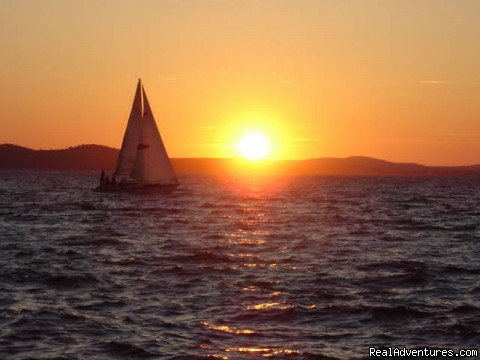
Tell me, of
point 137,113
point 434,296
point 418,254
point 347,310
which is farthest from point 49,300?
point 137,113

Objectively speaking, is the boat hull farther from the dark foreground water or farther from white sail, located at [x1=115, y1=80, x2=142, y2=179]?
the dark foreground water

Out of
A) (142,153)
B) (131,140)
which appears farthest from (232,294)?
(131,140)

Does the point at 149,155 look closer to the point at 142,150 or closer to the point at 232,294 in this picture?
the point at 142,150

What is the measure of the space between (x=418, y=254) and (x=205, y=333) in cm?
1951

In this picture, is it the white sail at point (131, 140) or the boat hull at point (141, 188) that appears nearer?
the boat hull at point (141, 188)

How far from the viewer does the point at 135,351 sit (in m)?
16.9

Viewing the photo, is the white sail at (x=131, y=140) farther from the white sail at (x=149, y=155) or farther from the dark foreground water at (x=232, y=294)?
the dark foreground water at (x=232, y=294)

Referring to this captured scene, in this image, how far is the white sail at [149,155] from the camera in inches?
3492

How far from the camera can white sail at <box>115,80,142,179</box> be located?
90.7 metres

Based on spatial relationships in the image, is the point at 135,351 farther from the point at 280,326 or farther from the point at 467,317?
the point at 467,317

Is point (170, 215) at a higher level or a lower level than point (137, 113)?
lower

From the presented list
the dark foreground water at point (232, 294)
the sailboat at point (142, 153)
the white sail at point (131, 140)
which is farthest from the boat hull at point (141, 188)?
the dark foreground water at point (232, 294)

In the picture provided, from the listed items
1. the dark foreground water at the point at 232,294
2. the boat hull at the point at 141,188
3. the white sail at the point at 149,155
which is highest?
the white sail at the point at 149,155

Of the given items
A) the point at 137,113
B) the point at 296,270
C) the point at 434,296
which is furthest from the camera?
the point at 137,113
